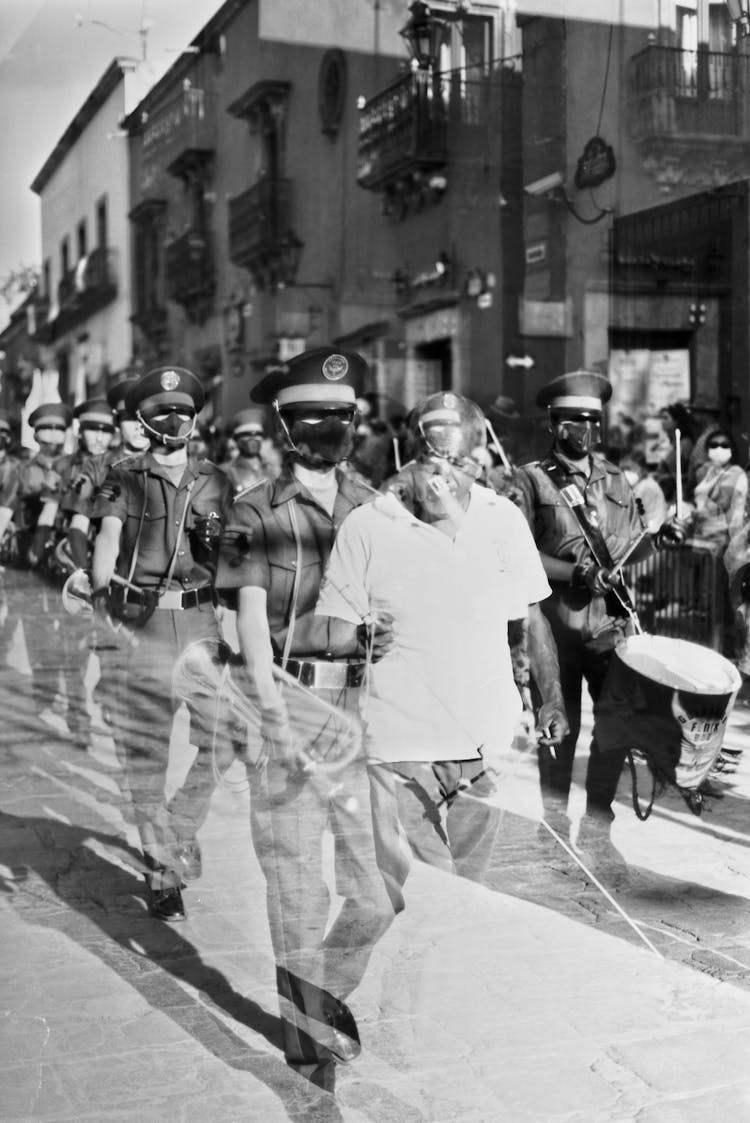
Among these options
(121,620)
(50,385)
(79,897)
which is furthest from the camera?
(50,385)

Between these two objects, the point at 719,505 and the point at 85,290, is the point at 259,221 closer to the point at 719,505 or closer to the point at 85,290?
the point at 85,290

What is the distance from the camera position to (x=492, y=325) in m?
15.3

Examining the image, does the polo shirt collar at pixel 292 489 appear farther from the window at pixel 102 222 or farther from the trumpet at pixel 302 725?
the window at pixel 102 222

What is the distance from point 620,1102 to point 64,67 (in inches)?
249

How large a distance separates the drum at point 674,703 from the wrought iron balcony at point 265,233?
50.8 feet

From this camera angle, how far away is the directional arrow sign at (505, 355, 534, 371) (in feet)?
48.3

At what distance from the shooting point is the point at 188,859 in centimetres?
516

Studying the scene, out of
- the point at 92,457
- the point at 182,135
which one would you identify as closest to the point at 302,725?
the point at 92,457

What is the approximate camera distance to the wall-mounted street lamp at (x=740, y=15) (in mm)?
11023

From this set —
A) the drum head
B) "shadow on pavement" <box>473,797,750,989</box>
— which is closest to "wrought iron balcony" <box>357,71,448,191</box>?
"shadow on pavement" <box>473,797,750,989</box>

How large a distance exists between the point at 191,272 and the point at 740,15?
1097 centimetres

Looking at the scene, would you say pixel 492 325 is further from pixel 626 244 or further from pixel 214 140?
pixel 214 140

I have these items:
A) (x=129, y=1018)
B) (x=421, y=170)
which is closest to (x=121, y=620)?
(x=129, y=1018)

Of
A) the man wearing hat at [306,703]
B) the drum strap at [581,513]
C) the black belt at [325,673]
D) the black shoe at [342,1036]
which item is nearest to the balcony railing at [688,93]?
the drum strap at [581,513]
